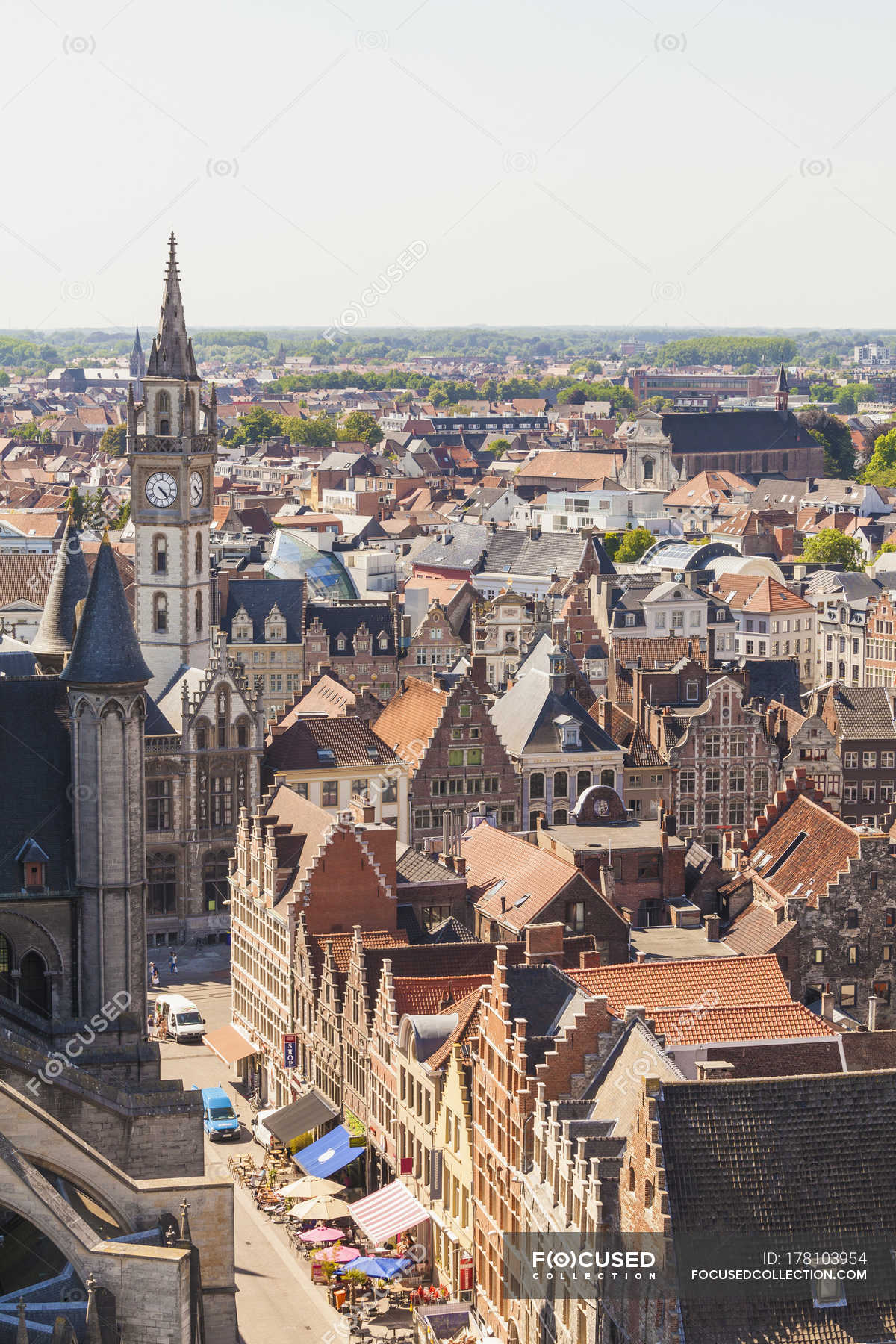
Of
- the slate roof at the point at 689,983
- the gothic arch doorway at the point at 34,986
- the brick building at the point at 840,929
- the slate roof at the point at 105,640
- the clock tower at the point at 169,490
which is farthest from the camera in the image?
the clock tower at the point at 169,490

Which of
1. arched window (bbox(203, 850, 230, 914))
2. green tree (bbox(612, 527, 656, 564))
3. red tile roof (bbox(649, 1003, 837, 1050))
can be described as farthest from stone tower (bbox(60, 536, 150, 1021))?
green tree (bbox(612, 527, 656, 564))

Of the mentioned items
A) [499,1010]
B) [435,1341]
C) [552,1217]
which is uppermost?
[499,1010]

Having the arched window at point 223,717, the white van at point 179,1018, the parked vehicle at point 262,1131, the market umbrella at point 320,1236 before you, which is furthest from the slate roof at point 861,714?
the market umbrella at point 320,1236

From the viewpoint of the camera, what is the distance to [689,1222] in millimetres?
42625

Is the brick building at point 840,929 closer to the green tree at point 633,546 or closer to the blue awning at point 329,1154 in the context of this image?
the blue awning at point 329,1154

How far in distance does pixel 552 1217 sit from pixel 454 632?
3907 inches

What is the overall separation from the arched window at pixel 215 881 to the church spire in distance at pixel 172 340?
21.9m

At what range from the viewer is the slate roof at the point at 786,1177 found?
41875mm

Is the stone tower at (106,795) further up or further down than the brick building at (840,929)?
further up

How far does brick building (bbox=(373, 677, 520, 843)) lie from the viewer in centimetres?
9800

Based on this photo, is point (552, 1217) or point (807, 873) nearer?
point (552, 1217)

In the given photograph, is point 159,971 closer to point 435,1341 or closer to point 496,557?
point 435,1341

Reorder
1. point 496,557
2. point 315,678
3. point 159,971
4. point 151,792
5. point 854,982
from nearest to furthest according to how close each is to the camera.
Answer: point 854,982 < point 159,971 < point 151,792 < point 315,678 < point 496,557

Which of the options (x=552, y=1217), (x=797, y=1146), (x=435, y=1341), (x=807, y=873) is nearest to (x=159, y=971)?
(x=807, y=873)
